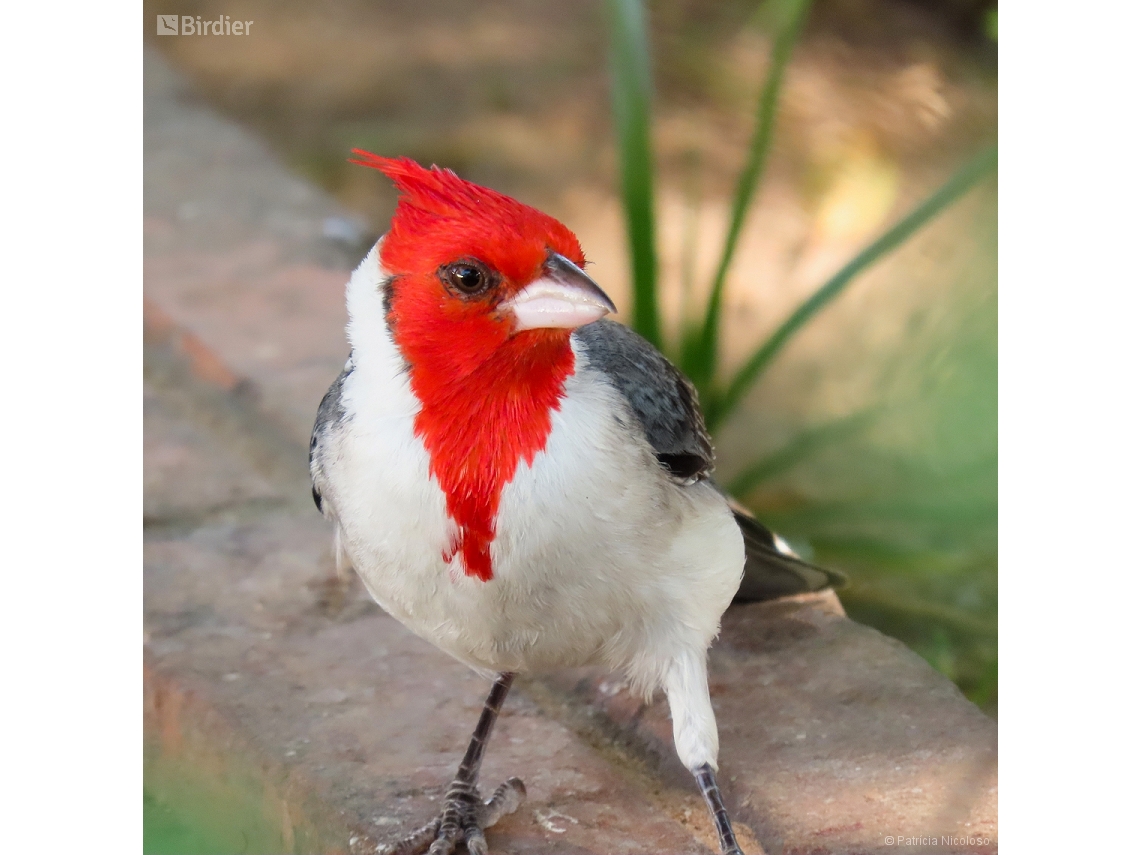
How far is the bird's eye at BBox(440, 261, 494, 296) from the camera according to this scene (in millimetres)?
1885

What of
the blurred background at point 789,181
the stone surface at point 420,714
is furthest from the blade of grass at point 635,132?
the stone surface at point 420,714

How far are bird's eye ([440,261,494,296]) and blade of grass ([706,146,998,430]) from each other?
175 centimetres

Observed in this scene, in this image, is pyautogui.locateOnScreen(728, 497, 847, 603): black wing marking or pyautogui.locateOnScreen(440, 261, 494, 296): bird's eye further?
pyautogui.locateOnScreen(728, 497, 847, 603): black wing marking

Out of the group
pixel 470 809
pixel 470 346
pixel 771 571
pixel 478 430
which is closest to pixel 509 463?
pixel 478 430

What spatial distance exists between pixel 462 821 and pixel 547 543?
0.67m

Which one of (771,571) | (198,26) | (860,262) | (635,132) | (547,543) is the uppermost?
(198,26)

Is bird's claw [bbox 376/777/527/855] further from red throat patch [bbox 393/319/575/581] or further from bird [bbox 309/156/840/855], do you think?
red throat patch [bbox 393/319/575/581]

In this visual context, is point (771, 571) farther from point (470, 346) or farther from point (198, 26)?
point (198, 26)

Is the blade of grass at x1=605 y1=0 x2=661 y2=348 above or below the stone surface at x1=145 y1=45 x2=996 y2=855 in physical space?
above

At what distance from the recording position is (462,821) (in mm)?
2336

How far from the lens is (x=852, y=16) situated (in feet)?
15.7

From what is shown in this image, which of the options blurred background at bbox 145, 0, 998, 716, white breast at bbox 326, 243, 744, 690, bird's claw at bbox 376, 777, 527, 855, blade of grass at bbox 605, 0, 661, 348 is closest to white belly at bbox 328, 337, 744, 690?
white breast at bbox 326, 243, 744, 690

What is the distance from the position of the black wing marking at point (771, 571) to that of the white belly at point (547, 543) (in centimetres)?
57

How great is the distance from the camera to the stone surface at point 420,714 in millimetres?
2367
